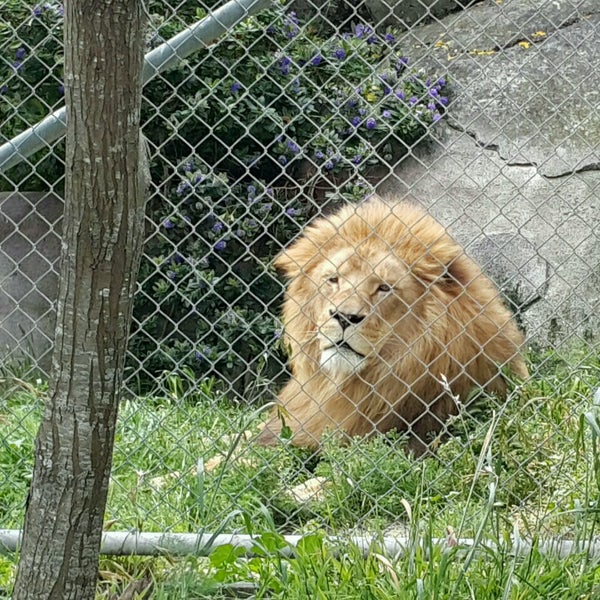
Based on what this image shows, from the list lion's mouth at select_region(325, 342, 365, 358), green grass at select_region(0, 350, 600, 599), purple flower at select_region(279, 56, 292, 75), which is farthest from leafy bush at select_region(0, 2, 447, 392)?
lion's mouth at select_region(325, 342, 365, 358)

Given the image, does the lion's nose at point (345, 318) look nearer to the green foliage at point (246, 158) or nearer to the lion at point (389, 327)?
the lion at point (389, 327)

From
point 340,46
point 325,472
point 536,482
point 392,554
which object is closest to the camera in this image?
point 392,554

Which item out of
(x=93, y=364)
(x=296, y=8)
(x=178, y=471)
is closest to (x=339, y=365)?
(x=178, y=471)

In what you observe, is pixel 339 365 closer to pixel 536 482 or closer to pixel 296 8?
pixel 536 482

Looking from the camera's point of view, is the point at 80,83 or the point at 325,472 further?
the point at 325,472

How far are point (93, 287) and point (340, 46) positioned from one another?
3899 mm

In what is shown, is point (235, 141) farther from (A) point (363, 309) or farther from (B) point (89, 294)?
(B) point (89, 294)

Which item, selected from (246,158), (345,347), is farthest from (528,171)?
(345,347)

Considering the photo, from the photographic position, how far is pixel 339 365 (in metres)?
4.07

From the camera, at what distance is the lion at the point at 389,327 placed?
4.04 metres

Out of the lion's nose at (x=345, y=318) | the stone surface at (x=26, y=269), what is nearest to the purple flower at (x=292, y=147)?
the stone surface at (x=26, y=269)

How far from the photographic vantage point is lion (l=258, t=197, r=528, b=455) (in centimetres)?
Result: 404

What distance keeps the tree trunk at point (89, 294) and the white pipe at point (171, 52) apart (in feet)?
3.59

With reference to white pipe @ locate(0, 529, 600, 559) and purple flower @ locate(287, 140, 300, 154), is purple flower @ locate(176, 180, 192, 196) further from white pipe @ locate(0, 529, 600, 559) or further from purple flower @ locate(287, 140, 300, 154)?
white pipe @ locate(0, 529, 600, 559)
